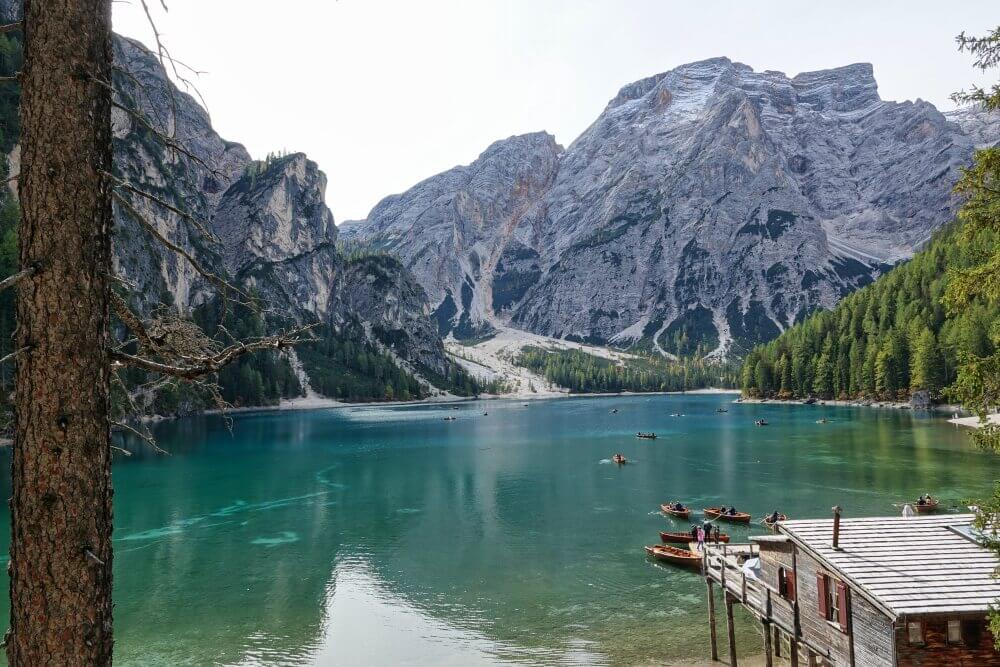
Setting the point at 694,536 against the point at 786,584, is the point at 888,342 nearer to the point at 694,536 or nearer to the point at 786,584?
the point at 694,536

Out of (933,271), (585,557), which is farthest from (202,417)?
(933,271)

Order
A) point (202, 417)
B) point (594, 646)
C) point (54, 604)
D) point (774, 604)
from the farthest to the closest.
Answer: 1. point (202, 417)
2. point (594, 646)
3. point (774, 604)
4. point (54, 604)

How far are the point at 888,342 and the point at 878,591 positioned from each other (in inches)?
5873

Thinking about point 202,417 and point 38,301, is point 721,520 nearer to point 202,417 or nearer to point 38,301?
point 38,301

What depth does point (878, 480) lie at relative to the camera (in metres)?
66.2

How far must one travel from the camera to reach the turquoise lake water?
32.2 m

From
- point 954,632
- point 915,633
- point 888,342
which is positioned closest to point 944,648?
point 954,632

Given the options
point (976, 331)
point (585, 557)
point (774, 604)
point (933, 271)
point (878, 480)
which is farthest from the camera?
point (933, 271)

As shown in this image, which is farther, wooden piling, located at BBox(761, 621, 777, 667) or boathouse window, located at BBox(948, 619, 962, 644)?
wooden piling, located at BBox(761, 621, 777, 667)

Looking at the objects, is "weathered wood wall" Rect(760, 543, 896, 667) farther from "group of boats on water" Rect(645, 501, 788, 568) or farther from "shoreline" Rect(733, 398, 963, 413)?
"shoreline" Rect(733, 398, 963, 413)

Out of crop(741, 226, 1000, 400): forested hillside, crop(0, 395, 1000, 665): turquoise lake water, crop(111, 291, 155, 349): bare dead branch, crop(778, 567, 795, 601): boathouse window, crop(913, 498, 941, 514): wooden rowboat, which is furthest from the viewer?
crop(741, 226, 1000, 400): forested hillside

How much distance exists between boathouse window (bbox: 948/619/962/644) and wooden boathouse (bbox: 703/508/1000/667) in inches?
0.9

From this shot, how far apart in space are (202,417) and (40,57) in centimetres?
19732

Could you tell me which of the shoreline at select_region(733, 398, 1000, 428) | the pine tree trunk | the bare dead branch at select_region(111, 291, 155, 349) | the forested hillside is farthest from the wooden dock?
the forested hillside
